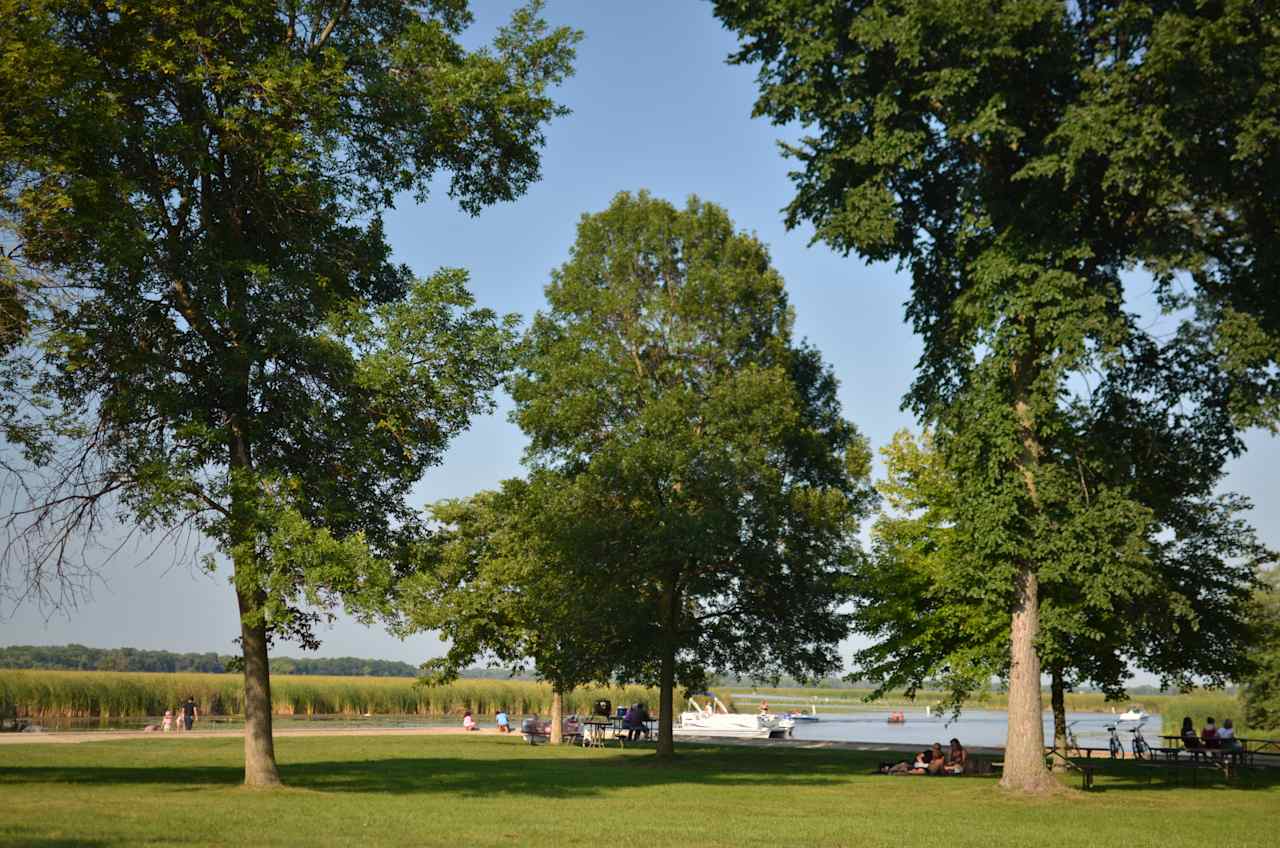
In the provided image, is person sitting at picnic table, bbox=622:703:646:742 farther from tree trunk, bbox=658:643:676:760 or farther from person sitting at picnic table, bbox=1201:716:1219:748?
person sitting at picnic table, bbox=1201:716:1219:748

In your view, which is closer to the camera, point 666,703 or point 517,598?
point 666,703

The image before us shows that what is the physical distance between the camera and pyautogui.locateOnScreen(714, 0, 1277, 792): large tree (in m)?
20.3

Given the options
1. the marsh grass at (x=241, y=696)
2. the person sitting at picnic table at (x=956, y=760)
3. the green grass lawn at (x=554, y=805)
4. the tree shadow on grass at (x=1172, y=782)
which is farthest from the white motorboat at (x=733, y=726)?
the tree shadow on grass at (x=1172, y=782)

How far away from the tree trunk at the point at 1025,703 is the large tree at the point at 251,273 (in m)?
12.4

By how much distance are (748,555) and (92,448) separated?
18593 mm

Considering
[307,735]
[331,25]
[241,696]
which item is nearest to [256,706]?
[331,25]

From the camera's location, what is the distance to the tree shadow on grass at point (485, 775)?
21438mm

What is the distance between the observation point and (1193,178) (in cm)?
2161

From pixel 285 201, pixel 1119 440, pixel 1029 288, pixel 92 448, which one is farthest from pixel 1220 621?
pixel 92 448

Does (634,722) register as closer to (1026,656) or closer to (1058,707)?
(1058,707)

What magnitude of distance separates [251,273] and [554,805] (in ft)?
37.3

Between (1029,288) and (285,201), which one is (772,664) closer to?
(1029,288)

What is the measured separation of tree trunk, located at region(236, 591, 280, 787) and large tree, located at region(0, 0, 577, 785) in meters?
0.05

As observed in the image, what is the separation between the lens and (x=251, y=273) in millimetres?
21219
